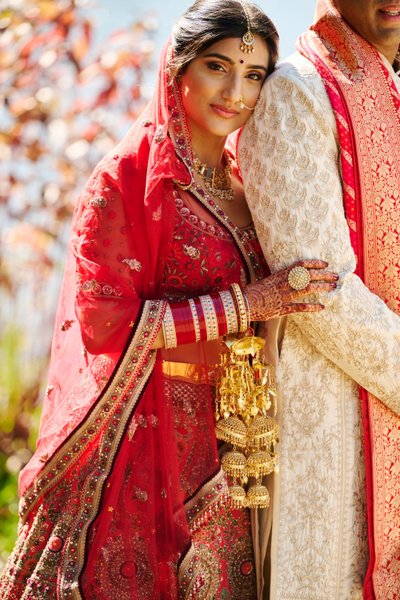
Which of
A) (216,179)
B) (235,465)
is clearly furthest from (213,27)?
(235,465)

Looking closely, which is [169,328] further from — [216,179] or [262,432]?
[216,179]

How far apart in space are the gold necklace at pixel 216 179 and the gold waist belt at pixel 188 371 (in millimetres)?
461

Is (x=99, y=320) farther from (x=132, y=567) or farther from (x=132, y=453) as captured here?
(x=132, y=567)

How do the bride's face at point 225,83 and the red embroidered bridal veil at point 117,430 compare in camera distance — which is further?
the bride's face at point 225,83

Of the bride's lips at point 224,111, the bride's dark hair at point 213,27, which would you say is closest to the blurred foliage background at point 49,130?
the bride's dark hair at point 213,27

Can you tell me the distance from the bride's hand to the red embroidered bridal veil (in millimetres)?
233

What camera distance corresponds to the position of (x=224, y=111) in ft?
9.26

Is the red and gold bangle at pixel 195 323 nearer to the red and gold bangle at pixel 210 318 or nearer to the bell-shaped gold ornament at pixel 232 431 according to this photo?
the red and gold bangle at pixel 210 318

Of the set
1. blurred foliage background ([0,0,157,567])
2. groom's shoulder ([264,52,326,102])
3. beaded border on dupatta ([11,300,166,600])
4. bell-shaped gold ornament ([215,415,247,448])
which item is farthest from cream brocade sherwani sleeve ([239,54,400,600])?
blurred foliage background ([0,0,157,567])

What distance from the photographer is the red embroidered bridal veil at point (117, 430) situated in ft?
8.69

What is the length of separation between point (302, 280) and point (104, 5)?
197 cm

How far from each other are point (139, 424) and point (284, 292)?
0.48 m

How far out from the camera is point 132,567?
2639 millimetres

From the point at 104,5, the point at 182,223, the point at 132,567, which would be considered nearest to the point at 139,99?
the point at 104,5
